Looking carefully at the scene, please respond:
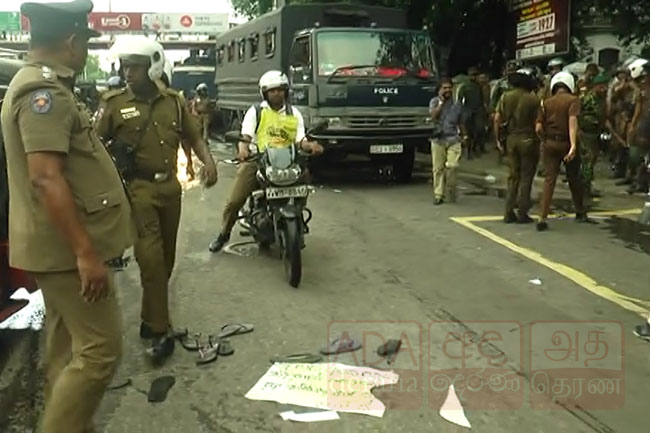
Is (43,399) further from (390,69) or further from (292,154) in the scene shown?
(390,69)

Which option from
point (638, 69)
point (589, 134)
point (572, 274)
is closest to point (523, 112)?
point (589, 134)

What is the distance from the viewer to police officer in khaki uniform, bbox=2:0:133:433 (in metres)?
2.77

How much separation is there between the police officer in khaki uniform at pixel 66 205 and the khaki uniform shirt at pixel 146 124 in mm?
1482

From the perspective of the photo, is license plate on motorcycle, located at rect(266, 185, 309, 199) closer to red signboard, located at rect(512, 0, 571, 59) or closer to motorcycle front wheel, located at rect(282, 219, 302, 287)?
motorcycle front wheel, located at rect(282, 219, 302, 287)

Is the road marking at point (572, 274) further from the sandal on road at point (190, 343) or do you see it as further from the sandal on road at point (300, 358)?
the sandal on road at point (190, 343)

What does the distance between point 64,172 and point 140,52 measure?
1.79m

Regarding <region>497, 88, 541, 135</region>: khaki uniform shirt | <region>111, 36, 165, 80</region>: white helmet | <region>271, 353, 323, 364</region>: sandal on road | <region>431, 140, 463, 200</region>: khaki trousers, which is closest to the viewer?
<region>111, 36, 165, 80</region>: white helmet

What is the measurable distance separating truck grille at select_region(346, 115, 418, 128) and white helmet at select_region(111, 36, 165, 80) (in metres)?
7.36

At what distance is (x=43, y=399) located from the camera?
418 centimetres

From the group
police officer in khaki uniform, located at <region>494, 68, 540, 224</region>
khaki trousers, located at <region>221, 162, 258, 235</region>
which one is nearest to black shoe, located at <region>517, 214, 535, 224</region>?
police officer in khaki uniform, located at <region>494, 68, 540, 224</region>

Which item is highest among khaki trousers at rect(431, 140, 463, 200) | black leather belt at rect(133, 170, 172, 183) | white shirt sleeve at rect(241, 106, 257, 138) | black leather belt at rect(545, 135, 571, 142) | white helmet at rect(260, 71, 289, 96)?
white helmet at rect(260, 71, 289, 96)

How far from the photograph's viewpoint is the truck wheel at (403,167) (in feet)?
42.0
